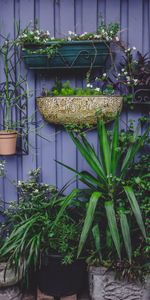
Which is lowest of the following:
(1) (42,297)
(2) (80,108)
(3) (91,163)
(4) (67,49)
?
(1) (42,297)

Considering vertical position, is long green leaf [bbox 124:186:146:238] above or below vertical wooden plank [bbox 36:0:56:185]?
below

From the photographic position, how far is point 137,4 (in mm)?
3215

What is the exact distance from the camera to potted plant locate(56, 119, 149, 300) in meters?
2.65

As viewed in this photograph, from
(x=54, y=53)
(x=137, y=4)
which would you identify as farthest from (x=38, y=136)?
(x=137, y=4)

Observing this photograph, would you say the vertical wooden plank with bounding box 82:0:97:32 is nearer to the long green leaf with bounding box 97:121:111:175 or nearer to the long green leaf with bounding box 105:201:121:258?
the long green leaf with bounding box 97:121:111:175

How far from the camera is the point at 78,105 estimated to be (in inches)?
117

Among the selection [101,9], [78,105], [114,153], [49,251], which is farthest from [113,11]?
[49,251]

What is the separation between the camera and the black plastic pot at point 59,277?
9.21ft

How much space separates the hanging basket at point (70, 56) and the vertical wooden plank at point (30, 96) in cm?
21

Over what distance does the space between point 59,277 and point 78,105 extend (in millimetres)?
1200

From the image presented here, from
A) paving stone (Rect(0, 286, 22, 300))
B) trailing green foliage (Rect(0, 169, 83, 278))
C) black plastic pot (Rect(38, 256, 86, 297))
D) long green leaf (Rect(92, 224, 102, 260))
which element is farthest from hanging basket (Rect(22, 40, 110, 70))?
paving stone (Rect(0, 286, 22, 300))

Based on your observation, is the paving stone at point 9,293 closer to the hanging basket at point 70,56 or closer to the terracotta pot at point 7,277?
the terracotta pot at point 7,277

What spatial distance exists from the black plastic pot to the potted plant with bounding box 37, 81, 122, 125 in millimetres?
994

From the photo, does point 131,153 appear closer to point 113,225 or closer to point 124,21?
point 113,225
